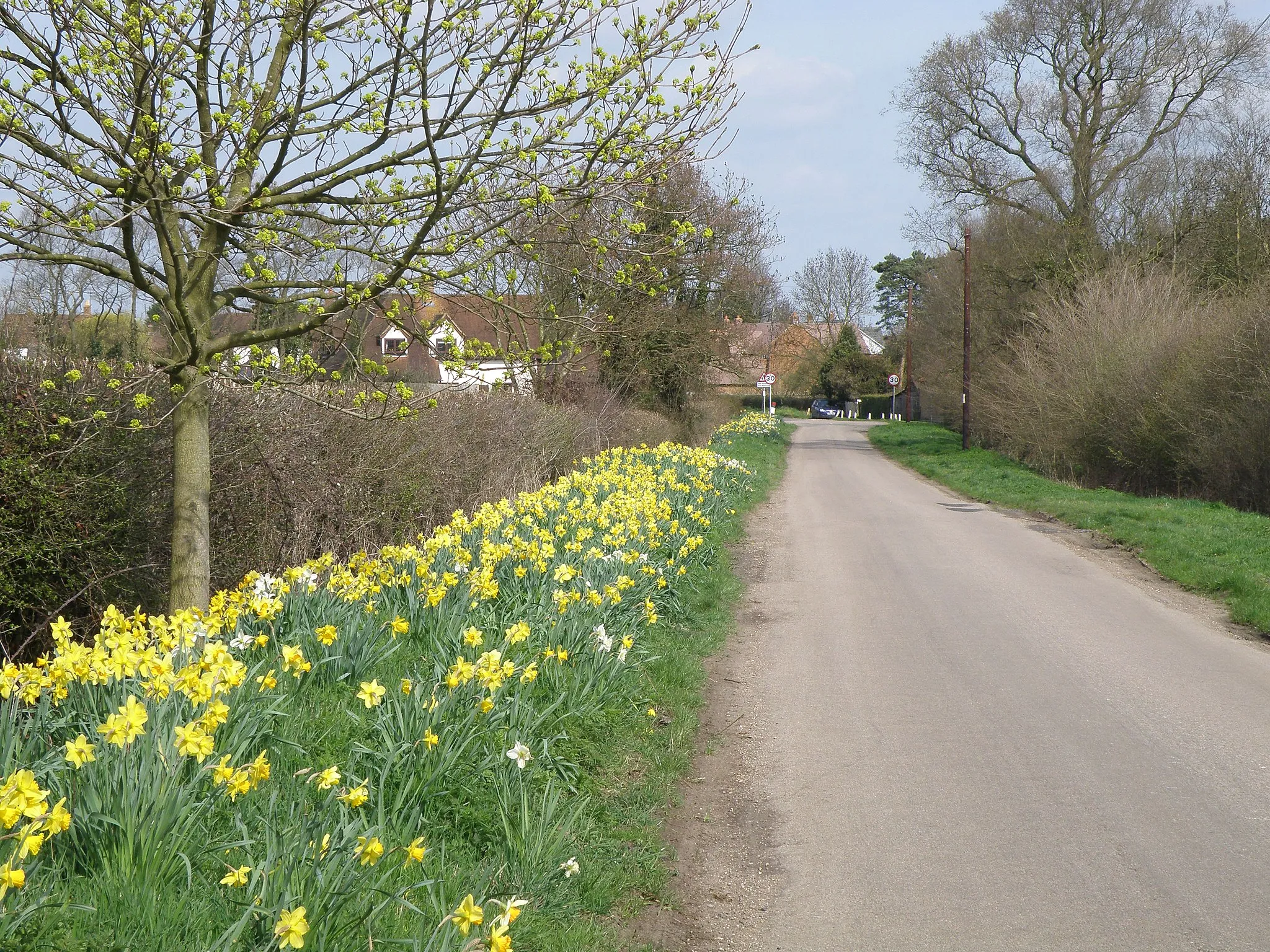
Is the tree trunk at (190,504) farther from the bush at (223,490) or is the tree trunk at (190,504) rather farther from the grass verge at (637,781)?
the grass verge at (637,781)

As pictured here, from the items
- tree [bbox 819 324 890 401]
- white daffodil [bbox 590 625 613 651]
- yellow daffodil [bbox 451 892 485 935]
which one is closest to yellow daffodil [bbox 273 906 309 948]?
yellow daffodil [bbox 451 892 485 935]

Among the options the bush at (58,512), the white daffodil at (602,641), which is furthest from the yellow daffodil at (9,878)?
the bush at (58,512)

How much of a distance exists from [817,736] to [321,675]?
2805 mm

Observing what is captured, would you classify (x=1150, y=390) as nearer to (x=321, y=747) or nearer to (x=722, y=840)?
(x=722, y=840)

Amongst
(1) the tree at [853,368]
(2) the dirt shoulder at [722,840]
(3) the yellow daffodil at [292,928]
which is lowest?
(2) the dirt shoulder at [722,840]

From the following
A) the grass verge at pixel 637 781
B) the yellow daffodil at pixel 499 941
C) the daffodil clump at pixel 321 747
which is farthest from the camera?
the grass verge at pixel 637 781

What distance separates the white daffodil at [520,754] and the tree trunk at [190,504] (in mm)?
2877

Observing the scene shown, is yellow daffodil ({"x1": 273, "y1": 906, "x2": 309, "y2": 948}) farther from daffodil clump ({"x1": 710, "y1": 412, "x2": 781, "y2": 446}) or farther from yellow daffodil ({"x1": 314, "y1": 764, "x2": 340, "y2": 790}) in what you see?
daffodil clump ({"x1": 710, "y1": 412, "x2": 781, "y2": 446})

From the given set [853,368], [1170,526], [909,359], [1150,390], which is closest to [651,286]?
[1170,526]

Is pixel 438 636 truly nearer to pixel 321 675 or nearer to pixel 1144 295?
pixel 321 675

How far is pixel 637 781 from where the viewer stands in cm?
497

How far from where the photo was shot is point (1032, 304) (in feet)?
104

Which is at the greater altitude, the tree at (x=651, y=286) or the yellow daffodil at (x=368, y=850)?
the tree at (x=651, y=286)

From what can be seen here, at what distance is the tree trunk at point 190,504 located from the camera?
19.8 feet
